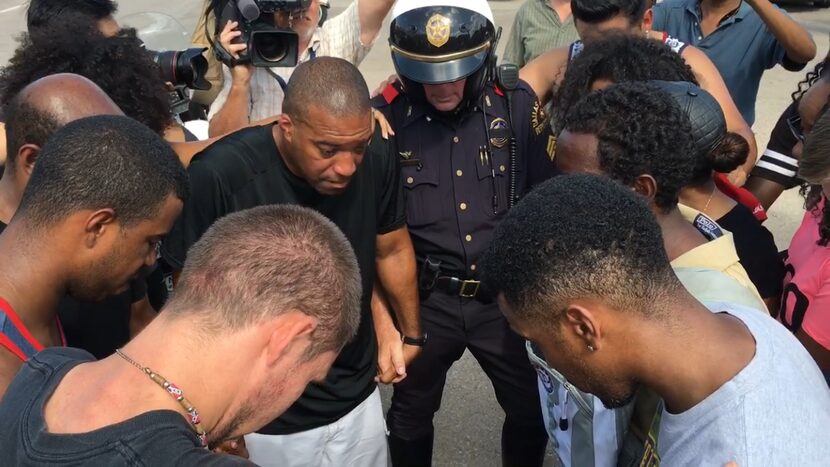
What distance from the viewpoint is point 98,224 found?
1662 mm

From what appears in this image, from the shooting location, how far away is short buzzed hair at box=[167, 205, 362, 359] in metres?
1.26

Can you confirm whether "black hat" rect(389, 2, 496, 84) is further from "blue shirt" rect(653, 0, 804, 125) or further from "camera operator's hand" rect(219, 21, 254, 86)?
"blue shirt" rect(653, 0, 804, 125)

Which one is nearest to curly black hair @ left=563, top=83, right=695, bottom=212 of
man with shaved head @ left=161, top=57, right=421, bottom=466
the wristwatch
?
man with shaved head @ left=161, top=57, right=421, bottom=466

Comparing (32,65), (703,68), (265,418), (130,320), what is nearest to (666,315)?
(265,418)

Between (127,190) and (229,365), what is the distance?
0.66m

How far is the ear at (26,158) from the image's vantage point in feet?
6.41

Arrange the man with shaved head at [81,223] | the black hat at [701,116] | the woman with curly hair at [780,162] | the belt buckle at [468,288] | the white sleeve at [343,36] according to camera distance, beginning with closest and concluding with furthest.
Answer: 1. the man with shaved head at [81,223]
2. the black hat at [701,116]
3. the belt buckle at [468,288]
4. the woman with curly hair at [780,162]
5. the white sleeve at [343,36]

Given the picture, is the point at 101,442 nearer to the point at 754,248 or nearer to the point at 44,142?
the point at 44,142

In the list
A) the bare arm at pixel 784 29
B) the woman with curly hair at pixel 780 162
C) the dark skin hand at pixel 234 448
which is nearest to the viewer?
the dark skin hand at pixel 234 448

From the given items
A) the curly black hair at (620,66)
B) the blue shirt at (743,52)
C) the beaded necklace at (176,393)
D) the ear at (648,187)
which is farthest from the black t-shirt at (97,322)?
the blue shirt at (743,52)

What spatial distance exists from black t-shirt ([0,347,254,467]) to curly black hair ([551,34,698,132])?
179 cm

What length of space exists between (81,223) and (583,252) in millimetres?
1125

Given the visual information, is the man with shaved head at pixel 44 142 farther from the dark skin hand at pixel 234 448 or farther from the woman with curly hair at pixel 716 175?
the woman with curly hair at pixel 716 175

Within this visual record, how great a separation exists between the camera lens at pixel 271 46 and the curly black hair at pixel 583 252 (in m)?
1.94
